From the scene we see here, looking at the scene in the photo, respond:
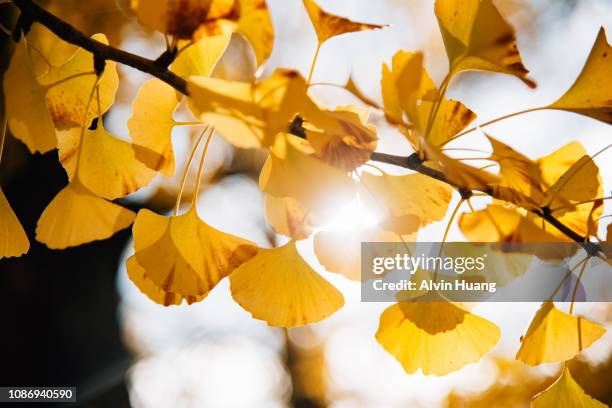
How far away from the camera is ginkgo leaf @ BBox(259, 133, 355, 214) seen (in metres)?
0.31

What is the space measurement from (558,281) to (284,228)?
23cm

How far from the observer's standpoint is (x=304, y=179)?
32 cm

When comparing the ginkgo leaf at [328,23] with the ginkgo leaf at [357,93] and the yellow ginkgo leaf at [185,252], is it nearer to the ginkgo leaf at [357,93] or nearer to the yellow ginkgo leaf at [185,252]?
the ginkgo leaf at [357,93]

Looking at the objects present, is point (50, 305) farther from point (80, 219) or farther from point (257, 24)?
point (257, 24)

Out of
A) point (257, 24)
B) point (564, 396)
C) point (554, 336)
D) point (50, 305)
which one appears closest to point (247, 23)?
point (257, 24)

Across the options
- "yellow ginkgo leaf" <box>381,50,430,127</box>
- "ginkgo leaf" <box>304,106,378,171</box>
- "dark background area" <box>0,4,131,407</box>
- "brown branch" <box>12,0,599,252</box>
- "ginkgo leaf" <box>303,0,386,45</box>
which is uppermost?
"ginkgo leaf" <box>303,0,386,45</box>

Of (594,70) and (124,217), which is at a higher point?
(594,70)

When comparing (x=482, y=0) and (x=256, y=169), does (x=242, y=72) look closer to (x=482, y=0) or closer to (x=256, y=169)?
(x=256, y=169)

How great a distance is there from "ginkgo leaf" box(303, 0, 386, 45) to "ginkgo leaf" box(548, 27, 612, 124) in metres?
0.18

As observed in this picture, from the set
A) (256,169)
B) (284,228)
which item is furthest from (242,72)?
(284,228)

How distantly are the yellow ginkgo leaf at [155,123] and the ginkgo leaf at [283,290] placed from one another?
3.9 inches

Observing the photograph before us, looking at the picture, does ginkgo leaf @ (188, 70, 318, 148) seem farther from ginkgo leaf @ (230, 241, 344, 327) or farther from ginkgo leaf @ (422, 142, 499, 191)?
ginkgo leaf @ (230, 241, 344, 327)

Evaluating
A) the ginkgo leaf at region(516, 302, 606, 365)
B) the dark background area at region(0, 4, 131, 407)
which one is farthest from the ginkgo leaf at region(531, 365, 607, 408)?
the dark background area at region(0, 4, 131, 407)

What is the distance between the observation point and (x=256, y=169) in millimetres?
3262
